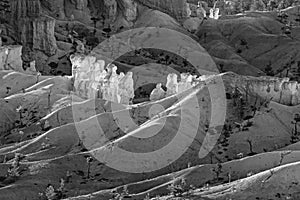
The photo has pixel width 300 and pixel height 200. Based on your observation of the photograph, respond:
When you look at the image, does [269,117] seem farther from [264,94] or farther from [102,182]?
[102,182]

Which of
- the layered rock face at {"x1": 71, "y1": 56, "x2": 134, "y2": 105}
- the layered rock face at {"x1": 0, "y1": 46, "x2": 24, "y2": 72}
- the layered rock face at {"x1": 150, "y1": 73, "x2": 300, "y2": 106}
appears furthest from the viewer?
the layered rock face at {"x1": 0, "y1": 46, "x2": 24, "y2": 72}

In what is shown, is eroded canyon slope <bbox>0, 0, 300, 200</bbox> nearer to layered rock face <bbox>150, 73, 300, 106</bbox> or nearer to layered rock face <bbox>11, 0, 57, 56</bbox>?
layered rock face <bbox>150, 73, 300, 106</bbox>

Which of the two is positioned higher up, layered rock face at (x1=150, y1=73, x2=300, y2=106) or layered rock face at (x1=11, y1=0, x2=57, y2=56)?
layered rock face at (x1=11, y1=0, x2=57, y2=56)

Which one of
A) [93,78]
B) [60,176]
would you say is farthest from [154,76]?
[60,176]

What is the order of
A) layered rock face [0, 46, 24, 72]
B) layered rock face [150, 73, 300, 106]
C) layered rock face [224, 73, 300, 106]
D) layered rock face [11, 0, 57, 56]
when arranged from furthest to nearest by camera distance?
layered rock face [11, 0, 57, 56]
layered rock face [0, 46, 24, 72]
layered rock face [224, 73, 300, 106]
layered rock face [150, 73, 300, 106]

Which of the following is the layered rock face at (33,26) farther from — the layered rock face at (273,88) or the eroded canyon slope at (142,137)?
the layered rock face at (273,88)

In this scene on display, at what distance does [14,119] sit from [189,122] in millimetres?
33162

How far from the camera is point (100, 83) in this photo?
136625 millimetres

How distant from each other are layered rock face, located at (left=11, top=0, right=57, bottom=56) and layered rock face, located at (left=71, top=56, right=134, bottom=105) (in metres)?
38.8

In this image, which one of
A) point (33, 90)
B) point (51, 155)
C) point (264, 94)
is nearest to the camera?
point (51, 155)

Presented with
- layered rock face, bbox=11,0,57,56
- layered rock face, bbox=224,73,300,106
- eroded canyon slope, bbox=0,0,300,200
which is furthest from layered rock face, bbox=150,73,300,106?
layered rock face, bbox=11,0,57,56

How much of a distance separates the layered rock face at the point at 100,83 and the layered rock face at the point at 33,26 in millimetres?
38841

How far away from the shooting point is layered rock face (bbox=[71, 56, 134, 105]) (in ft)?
436

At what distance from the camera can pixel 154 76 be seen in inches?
6516
